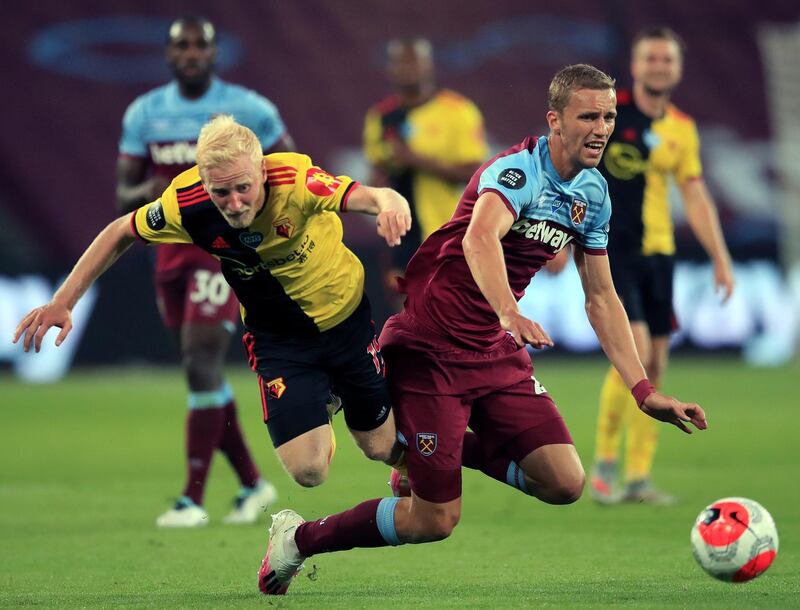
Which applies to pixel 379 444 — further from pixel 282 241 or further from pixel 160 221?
pixel 160 221

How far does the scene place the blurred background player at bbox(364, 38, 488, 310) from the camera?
420 inches

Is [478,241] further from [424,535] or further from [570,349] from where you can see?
[570,349]

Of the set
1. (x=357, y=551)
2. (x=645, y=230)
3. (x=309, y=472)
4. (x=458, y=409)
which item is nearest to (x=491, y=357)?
(x=458, y=409)

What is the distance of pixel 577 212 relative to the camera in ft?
17.7

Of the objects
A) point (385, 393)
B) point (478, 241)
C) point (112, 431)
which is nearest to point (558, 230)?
point (478, 241)

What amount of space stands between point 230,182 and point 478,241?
0.93 m

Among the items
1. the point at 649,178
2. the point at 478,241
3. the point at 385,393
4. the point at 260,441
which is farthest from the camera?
the point at 260,441

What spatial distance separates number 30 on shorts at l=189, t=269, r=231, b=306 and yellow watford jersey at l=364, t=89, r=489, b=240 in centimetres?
331

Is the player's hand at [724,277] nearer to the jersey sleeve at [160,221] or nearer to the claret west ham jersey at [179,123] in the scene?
the claret west ham jersey at [179,123]

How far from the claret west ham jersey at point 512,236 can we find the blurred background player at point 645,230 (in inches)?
102

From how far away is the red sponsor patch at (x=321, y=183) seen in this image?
5.46 m

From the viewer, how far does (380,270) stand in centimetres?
1645

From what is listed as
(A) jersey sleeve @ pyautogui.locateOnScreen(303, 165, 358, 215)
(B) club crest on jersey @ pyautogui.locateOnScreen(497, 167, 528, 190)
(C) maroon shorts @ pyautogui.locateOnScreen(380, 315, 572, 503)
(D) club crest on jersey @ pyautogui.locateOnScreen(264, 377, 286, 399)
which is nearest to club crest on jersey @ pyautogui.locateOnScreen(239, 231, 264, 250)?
(A) jersey sleeve @ pyautogui.locateOnScreen(303, 165, 358, 215)

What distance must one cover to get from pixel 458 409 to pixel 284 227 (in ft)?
3.15
